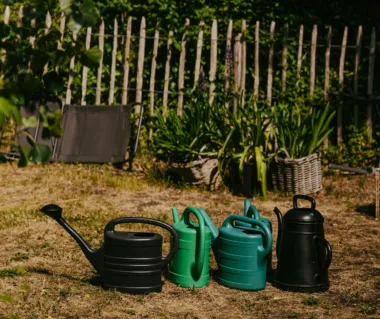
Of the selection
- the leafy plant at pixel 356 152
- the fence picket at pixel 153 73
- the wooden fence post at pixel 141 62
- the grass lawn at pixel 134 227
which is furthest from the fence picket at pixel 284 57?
the wooden fence post at pixel 141 62

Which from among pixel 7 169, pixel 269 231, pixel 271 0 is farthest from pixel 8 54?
pixel 271 0

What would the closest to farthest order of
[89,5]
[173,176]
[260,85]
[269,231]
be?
[89,5], [269,231], [173,176], [260,85]

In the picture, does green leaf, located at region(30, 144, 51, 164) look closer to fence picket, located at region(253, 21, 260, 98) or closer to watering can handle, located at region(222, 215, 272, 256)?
watering can handle, located at region(222, 215, 272, 256)

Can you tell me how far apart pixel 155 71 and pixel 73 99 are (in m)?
1.06

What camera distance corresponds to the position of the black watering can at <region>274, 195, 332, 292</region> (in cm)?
372

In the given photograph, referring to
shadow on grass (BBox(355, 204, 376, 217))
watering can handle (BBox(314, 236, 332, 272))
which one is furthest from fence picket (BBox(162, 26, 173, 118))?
watering can handle (BBox(314, 236, 332, 272))

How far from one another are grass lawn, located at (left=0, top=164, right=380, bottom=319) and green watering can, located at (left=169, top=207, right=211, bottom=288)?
0.06m

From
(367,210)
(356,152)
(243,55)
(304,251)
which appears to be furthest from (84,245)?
(356,152)

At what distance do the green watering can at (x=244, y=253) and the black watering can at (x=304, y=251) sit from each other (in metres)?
0.13

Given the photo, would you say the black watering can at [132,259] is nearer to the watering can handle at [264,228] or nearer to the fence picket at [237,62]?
the watering can handle at [264,228]

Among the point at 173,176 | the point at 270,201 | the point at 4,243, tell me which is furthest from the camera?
the point at 173,176

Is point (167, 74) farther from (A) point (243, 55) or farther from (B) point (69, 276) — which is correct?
(B) point (69, 276)

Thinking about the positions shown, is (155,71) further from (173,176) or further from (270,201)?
(270,201)

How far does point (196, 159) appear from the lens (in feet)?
22.6
